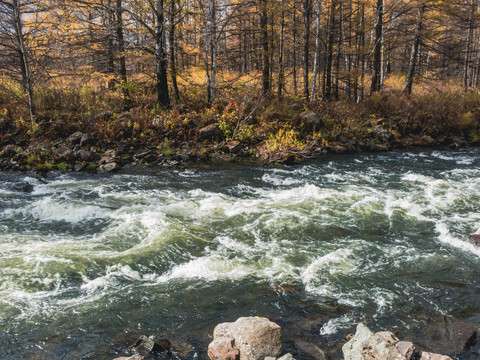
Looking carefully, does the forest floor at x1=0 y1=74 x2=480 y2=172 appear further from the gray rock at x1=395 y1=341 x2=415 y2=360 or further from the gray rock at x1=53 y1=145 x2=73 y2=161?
the gray rock at x1=395 y1=341 x2=415 y2=360

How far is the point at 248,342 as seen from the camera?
11.0 ft

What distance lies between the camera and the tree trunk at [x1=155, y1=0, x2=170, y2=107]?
523 inches

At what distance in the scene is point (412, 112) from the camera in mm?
17281

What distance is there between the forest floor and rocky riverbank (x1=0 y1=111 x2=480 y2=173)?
4 cm

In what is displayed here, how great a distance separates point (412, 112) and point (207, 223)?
1472 centimetres

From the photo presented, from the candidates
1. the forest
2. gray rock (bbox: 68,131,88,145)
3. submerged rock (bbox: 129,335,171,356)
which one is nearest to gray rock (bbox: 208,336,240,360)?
submerged rock (bbox: 129,335,171,356)

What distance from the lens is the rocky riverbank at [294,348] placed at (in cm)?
323

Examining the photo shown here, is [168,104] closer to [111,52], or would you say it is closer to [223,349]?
[111,52]

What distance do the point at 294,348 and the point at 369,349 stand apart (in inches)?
31.8

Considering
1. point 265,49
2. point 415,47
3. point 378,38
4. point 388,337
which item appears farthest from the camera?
point 415,47

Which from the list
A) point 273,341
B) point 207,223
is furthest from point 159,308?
point 207,223

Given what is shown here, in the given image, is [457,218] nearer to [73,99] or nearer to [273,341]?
[273,341]

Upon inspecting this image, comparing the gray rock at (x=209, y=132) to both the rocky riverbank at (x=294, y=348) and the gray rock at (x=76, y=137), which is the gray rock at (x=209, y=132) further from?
the rocky riverbank at (x=294, y=348)

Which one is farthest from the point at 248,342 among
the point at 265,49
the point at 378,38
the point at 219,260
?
the point at 378,38
